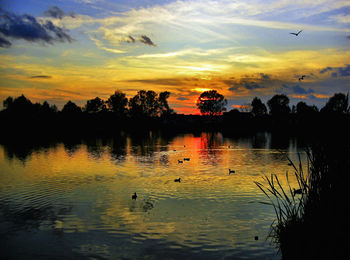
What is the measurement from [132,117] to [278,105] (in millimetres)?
70107

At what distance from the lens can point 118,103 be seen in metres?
149

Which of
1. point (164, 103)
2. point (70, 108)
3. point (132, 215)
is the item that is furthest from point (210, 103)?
point (132, 215)

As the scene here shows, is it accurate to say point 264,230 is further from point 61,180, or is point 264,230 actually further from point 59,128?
point 59,128

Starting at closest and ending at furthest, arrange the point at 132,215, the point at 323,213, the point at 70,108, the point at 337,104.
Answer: the point at 323,213 < the point at 337,104 < the point at 132,215 < the point at 70,108

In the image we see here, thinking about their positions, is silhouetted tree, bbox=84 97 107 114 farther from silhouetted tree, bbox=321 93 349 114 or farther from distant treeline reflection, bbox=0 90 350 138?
silhouetted tree, bbox=321 93 349 114

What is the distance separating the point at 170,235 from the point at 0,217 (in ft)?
30.0

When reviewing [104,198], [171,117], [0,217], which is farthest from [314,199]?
[171,117]

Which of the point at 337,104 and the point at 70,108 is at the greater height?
the point at 70,108

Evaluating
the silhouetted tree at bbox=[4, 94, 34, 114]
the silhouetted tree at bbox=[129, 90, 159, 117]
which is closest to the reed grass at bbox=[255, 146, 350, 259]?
the silhouetted tree at bbox=[4, 94, 34, 114]

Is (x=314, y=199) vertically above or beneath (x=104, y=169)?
above

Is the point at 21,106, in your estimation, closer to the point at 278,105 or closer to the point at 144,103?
the point at 144,103

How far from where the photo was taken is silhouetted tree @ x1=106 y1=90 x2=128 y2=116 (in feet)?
490

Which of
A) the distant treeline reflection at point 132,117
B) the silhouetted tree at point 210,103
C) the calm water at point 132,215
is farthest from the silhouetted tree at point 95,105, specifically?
the calm water at point 132,215

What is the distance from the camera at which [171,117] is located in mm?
171625
